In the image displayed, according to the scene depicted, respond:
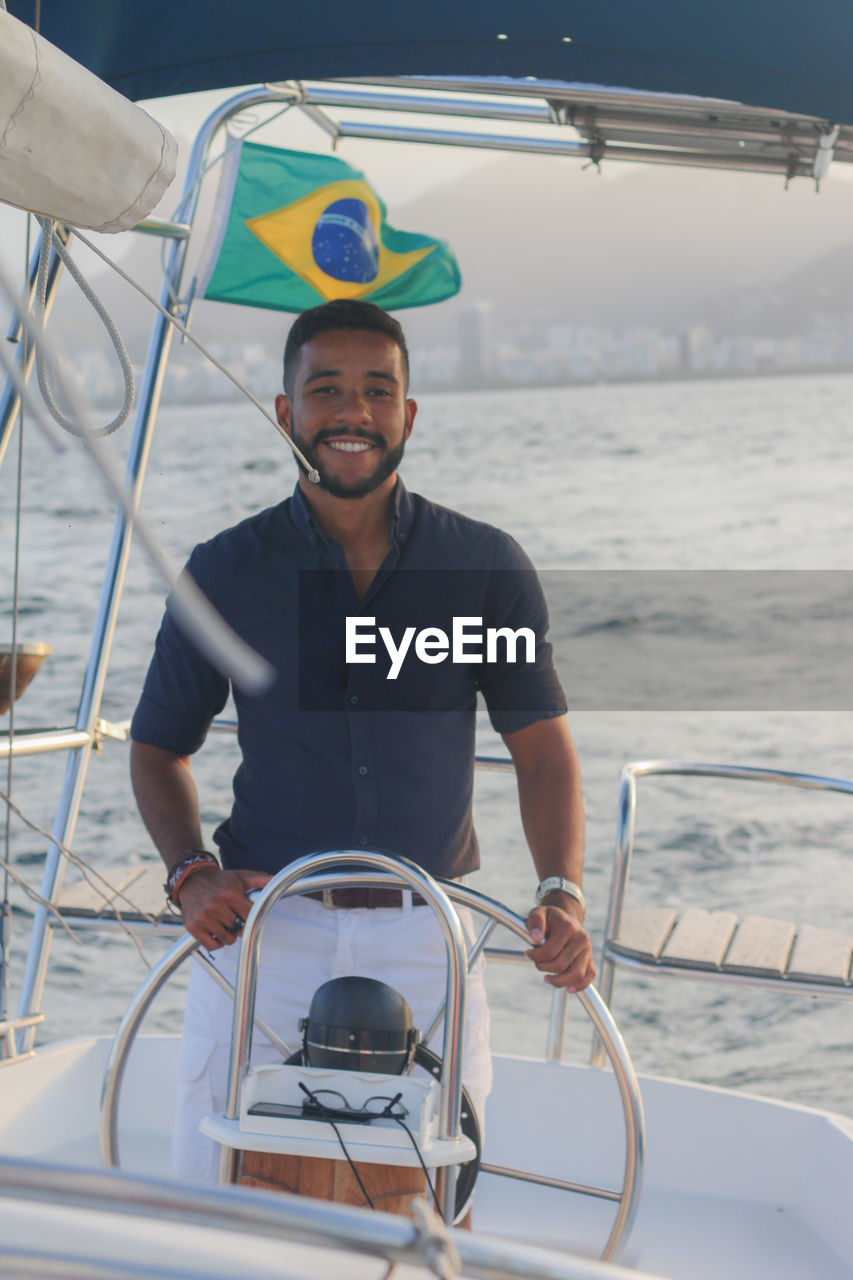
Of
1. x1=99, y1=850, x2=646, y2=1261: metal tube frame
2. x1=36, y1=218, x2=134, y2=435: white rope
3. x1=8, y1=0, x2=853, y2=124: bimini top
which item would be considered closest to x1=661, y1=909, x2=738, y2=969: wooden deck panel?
x1=99, y1=850, x2=646, y2=1261: metal tube frame

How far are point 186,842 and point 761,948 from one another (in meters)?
1.29

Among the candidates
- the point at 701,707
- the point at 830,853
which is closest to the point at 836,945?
the point at 830,853

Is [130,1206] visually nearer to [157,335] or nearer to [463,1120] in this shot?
[463,1120]

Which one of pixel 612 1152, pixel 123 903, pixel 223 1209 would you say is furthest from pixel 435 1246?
pixel 123 903

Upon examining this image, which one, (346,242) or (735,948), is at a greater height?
(346,242)

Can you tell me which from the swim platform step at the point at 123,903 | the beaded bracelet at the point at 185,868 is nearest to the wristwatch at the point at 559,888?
the beaded bracelet at the point at 185,868

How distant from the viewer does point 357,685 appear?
1.87 meters

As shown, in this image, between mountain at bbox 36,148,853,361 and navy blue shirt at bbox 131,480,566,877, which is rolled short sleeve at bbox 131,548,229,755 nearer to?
navy blue shirt at bbox 131,480,566,877

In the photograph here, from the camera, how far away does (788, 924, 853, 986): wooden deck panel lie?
2.49 meters

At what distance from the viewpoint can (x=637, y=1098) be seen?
4.73ft

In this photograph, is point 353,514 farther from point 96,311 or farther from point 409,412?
point 96,311

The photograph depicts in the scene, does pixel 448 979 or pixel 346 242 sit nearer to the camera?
pixel 448 979

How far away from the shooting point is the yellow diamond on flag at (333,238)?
337cm

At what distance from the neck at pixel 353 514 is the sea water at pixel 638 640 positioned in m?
0.49
